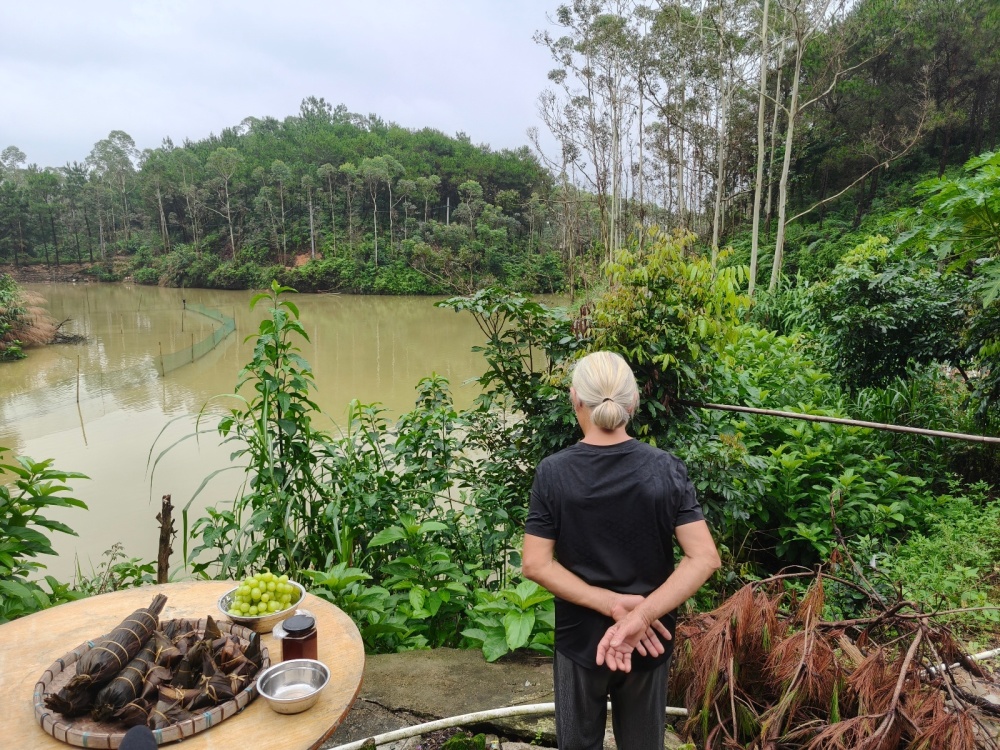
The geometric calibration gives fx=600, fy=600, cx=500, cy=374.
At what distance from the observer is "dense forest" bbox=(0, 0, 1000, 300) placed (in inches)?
628

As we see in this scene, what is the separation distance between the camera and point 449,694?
6.37 ft

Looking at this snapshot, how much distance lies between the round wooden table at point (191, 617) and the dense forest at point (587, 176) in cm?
234

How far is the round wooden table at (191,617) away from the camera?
112cm

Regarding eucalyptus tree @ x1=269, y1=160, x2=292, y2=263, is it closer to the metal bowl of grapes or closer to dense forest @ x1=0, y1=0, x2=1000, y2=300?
dense forest @ x1=0, y1=0, x2=1000, y2=300

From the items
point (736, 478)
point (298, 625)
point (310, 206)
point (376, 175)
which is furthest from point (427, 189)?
point (298, 625)

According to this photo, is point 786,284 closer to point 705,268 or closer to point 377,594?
point 705,268

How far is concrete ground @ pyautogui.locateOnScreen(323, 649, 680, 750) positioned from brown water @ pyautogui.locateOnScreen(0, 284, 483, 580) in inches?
51.7

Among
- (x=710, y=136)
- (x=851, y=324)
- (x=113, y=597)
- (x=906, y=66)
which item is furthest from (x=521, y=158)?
(x=113, y=597)

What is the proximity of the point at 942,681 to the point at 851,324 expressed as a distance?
324 cm

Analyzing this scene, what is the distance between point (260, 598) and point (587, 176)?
1769cm

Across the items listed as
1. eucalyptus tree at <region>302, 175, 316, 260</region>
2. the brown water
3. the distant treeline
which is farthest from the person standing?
eucalyptus tree at <region>302, 175, 316, 260</region>

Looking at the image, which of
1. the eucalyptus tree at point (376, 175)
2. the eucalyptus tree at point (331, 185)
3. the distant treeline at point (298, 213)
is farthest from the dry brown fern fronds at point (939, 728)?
the eucalyptus tree at point (331, 185)

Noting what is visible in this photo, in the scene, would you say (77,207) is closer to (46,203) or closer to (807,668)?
(46,203)

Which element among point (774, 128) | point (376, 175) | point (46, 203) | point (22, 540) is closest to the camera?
point (22, 540)
